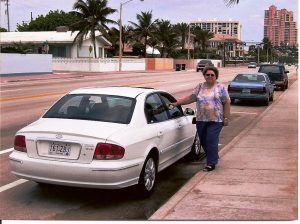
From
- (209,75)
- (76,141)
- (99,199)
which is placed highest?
(209,75)

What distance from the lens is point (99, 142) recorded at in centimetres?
585

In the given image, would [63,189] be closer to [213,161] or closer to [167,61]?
[213,161]

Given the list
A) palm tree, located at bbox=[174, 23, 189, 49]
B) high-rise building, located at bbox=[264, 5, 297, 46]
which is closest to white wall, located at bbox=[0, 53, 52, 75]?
high-rise building, located at bbox=[264, 5, 297, 46]

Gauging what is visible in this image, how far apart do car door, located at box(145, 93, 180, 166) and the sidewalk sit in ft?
1.70

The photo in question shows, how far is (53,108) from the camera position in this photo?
7.01 metres

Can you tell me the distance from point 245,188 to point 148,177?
1266 mm

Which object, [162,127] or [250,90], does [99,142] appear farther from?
[250,90]

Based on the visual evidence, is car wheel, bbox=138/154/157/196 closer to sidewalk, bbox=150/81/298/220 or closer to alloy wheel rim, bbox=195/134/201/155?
sidewalk, bbox=150/81/298/220

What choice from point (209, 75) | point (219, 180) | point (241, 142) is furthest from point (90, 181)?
point (241, 142)

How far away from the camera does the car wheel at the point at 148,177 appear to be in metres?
6.29

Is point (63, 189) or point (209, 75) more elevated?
point (209, 75)

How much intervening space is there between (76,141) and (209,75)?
2547 mm

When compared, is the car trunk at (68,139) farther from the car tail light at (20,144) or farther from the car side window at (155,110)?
the car side window at (155,110)

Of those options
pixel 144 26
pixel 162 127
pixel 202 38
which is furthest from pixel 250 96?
pixel 202 38
